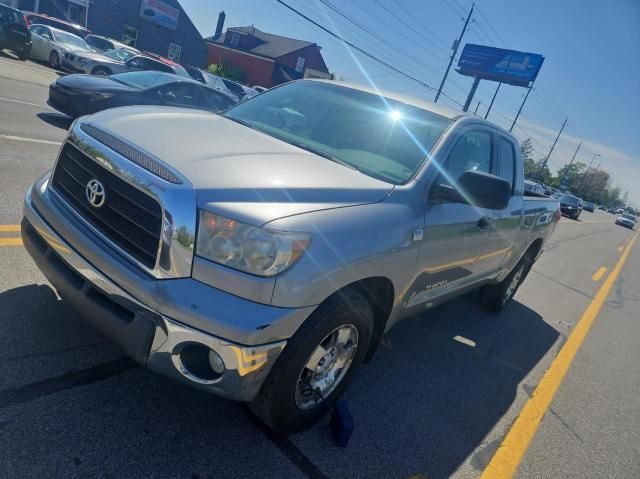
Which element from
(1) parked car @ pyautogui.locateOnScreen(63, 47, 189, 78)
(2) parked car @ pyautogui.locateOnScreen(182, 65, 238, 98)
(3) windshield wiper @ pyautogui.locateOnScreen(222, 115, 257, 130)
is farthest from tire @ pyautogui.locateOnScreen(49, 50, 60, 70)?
(3) windshield wiper @ pyautogui.locateOnScreen(222, 115, 257, 130)

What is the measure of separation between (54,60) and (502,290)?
1976 cm

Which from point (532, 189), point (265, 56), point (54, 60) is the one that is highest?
point (265, 56)

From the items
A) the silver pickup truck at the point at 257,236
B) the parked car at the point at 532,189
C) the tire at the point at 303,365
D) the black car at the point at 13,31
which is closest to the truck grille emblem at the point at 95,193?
the silver pickup truck at the point at 257,236

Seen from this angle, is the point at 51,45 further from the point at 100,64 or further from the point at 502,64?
the point at 502,64

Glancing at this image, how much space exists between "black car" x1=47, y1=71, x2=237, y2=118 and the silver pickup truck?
240 inches

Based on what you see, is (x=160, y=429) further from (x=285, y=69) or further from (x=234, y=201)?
(x=285, y=69)

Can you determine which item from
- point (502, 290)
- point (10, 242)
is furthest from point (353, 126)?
point (502, 290)

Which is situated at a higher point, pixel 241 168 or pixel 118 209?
pixel 241 168

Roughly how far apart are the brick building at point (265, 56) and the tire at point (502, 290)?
4357 centimetres

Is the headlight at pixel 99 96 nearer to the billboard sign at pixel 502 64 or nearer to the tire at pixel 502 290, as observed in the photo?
the tire at pixel 502 290

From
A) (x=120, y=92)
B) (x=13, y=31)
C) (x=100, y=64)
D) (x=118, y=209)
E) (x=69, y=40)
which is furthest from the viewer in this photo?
(x=69, y=40)

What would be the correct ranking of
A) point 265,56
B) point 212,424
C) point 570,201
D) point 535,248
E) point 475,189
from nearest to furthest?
point 212,424 → point 475,189 → point 535,248 → point 570,201 → point 265,56

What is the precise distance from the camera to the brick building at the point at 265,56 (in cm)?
4738

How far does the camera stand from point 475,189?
296cm
